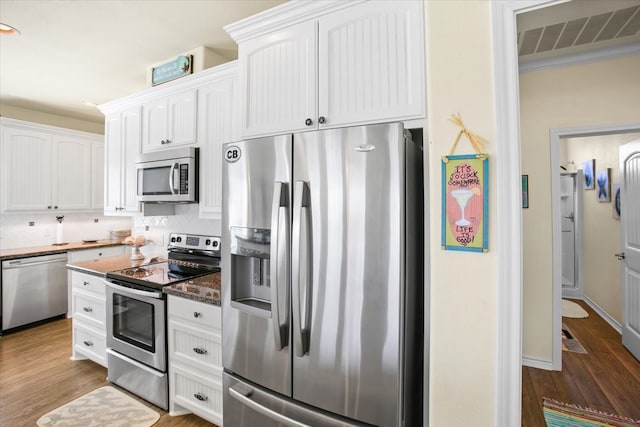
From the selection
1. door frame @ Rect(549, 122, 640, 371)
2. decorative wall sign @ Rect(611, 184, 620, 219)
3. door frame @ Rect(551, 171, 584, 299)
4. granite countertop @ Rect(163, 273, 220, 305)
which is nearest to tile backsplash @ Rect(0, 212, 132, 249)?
granite countertop @ Rect(163, 273, 220, 305)

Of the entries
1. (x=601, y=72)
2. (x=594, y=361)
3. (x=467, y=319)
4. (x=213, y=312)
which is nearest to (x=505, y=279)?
(x=467, y=319)

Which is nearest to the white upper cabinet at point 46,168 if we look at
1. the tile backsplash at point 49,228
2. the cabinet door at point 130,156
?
the tile backsplash at point 49,228

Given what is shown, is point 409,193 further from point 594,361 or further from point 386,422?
point 594,361

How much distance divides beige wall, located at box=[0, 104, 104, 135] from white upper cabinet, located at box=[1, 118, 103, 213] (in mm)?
519

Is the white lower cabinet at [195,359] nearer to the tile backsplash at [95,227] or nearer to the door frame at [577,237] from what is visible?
the tile backsplash at [95,227]

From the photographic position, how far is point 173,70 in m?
2.78

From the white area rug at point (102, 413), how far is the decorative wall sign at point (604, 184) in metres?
5.30

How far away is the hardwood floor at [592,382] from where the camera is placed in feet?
7.21

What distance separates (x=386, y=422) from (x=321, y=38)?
1.77m

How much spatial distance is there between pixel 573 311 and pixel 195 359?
15.8ft

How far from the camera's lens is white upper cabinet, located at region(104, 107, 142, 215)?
2938mm

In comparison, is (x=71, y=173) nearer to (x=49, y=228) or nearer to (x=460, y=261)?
(x=49, y=228)

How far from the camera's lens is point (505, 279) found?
1045mm

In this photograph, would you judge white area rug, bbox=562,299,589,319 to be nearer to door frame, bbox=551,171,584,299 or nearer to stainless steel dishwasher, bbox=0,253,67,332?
door frame, bbox=551,171,584,299
